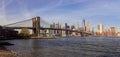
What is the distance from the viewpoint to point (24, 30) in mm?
193125

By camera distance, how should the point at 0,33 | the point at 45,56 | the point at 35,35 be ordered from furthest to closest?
the point at 35,35 → the point at 0,33 → the point at 45,56

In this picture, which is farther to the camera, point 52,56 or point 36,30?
point 36,30

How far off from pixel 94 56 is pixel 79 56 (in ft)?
9.04

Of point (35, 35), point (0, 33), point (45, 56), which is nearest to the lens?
point (45, 56)

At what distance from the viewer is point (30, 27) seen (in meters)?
188

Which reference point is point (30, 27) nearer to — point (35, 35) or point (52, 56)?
point (35, 35)

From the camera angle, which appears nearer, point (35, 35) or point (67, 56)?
point (67, 56)

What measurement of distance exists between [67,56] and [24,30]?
152 metres

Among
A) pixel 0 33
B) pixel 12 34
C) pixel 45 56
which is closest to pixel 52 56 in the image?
pixel 45 56

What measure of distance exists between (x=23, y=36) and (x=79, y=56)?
147805 millimetres

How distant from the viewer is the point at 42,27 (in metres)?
194

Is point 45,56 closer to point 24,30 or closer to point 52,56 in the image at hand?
point 52,56

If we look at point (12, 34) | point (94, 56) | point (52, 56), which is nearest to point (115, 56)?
point (94, 56)

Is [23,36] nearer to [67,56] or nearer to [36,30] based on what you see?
[36,30]
